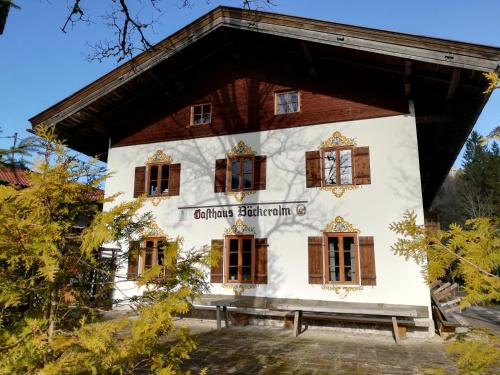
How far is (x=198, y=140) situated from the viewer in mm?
11133

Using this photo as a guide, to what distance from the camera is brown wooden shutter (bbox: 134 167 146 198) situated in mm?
11445

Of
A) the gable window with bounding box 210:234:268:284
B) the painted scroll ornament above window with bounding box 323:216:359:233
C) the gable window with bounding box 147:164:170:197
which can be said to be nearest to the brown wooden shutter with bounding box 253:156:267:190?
the gable window with bounding box 210:234:268:284

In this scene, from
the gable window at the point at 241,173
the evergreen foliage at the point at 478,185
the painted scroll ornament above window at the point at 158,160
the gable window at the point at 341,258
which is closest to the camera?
the gable window at the point at 341,258

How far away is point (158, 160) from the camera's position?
37.7 feet

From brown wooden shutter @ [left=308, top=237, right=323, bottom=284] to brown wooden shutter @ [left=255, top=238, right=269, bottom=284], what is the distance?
1180mm

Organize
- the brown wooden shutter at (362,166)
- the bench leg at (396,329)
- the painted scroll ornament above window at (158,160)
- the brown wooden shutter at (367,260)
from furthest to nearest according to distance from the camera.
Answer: the painted scroll ornament above window at (158,160) < the brown wooden shutter at (362,166) < the brown wooden shutter at (367,260) < the bench leg at (396,329)

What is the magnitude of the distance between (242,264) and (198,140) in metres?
4.01

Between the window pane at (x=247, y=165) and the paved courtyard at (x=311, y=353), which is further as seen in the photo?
the window pane at (x=247, y=165)

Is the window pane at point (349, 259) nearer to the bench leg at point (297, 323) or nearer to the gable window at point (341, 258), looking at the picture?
the gable window at point (341, 258)

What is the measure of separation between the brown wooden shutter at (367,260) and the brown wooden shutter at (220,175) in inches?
161

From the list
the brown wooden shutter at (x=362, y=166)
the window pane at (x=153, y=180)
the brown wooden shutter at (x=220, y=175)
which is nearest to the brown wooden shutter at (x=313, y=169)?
the brown wooden shutter at (x=362, y=166)

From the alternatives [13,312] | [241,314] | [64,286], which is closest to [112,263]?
[64,286]

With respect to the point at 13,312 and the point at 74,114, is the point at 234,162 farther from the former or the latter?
the point at 13,312

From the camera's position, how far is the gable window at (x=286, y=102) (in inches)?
407
